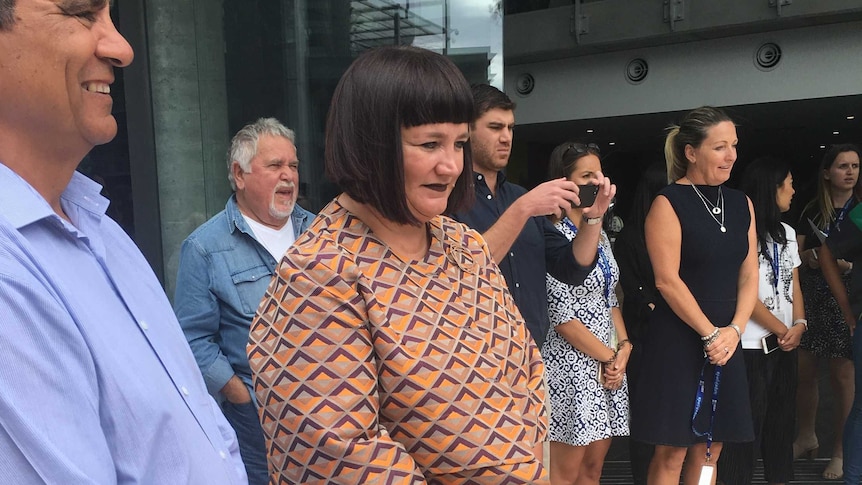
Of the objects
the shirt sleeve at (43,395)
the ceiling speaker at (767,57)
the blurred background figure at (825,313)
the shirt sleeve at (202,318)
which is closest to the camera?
the shirt sleeve at (43,395)

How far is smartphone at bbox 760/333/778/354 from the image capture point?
3.38m

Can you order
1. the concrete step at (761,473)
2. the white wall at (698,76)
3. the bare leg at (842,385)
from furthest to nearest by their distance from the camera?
the white wall at (698,76) → the bare leg at (842,385) → the concrete step at (761,473)

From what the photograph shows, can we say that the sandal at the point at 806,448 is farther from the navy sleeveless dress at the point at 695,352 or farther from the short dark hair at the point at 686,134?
the short dark hair at the point at 686,134

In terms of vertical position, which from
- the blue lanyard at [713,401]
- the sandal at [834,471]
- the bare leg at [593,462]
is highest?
the blue lanyard at [713,401]

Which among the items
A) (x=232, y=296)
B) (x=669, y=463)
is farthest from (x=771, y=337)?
(x=232, y=296)

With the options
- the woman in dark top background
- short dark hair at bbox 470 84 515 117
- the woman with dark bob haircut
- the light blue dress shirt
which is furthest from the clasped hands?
the light blue dress shirt

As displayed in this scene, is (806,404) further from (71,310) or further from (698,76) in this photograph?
(698,76)

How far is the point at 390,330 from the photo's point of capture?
117cm

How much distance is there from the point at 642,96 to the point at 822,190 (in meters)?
6.28

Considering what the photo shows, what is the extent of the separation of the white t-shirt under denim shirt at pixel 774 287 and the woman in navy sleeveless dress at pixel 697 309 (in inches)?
15.2

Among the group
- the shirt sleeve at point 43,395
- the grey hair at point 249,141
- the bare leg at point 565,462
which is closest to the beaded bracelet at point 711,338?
the bare leg at point 565,462

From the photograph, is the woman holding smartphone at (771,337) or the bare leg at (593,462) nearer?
the bare leg at (593,462)

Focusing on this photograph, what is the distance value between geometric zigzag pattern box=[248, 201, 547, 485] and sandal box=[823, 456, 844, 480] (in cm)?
357

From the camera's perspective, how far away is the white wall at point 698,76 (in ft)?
29.3
